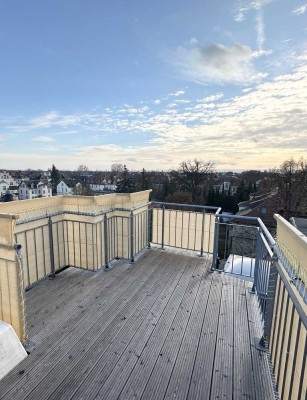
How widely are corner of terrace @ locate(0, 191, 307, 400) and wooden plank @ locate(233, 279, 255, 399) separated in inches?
0.4

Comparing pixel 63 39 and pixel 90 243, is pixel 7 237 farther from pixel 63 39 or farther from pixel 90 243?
pixel 63 39

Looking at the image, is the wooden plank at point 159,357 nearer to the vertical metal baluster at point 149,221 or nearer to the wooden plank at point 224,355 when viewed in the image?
the wooden plank at point 224,355

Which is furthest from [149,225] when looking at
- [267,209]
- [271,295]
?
[267,209]

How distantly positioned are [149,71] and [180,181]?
25.2 metres

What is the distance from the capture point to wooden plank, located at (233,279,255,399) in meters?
1.82

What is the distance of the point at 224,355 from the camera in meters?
2.18

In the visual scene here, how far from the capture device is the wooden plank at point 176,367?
1.79m

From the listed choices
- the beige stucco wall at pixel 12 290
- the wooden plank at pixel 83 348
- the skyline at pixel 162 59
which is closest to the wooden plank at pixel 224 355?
the wooden plank at pixel 83 348

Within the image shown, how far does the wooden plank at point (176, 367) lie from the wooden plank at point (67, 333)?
958mm

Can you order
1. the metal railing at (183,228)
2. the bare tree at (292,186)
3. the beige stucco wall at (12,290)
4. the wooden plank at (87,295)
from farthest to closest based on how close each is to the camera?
the bare tree at (292,186) → the metal railing at (183,228) → the wooden plank at (87,295) → the beige stucco wall at (12,290)

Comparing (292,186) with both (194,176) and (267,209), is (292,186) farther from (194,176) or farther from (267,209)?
(194,176)

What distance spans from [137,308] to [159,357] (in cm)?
86

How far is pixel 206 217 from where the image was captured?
4.62 meters

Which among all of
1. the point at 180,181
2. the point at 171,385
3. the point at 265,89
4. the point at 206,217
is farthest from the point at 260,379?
the point at 180,181
